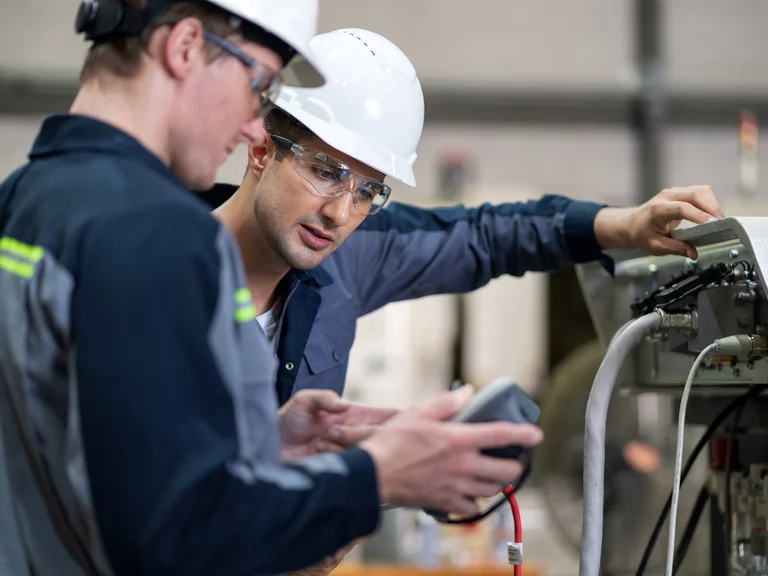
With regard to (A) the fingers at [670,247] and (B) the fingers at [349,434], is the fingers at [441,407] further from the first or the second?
(A) the fingers at [670,247]

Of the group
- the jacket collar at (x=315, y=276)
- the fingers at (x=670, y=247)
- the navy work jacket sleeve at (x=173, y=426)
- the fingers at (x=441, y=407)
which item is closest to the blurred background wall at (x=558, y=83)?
the jacket collar at (x=315, y=276)

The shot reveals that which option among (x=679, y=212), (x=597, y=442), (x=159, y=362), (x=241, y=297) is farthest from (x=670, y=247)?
(x=159, y=362)

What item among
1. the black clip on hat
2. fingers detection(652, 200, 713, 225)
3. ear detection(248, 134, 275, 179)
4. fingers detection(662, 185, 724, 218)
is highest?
the black clip on hat

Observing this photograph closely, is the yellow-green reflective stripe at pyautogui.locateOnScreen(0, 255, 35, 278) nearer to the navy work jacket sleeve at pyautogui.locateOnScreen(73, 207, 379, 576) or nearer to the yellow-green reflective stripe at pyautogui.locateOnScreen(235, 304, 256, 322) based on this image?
the navy work jacket sleeve at pyautogui.locateOnScreen(73, 207, 379, 576)

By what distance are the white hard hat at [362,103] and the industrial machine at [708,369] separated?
0.46 m

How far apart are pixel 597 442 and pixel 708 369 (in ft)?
0.78

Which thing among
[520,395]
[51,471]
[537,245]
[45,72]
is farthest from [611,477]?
[45,72]

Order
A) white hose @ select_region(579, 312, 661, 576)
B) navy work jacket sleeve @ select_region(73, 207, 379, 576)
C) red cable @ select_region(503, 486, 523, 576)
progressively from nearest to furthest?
navy work jacket sleeve @ select_region(73, 207, 379, 576), red cable @ select_region(503, 486, 523, 576), white hose @ select_region(579, 312, 661, 576)

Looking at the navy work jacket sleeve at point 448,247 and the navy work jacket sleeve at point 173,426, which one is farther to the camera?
the navy work jacket sleeve at point 448,247

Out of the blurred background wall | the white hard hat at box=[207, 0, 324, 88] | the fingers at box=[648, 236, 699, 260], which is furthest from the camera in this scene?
the blurred background wall

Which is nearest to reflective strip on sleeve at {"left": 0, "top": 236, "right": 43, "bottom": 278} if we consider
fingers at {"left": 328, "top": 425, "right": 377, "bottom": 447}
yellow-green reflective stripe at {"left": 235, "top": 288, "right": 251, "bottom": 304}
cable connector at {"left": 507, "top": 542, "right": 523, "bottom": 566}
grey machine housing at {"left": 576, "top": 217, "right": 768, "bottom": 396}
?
yellow-green reflective stripe at {"left": 235, "top": 288, "right": 251, "bottom": 304}

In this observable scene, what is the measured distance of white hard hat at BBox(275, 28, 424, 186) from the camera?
Result: 1597 mm

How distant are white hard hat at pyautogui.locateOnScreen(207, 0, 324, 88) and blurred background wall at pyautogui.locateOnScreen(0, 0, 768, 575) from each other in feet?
15.2

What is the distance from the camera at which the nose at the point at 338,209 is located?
157 centimetres
